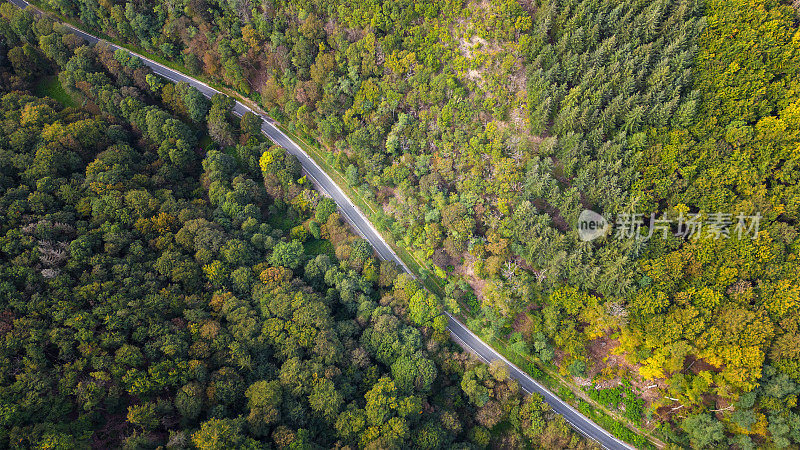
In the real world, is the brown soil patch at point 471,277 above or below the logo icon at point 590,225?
below

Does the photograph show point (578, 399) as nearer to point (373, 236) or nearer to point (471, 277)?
point (471, 277)

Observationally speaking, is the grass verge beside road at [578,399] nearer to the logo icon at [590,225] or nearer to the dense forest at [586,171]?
the dense forest at [586,171]

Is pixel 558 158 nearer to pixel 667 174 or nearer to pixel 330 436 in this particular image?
pixel 667 174

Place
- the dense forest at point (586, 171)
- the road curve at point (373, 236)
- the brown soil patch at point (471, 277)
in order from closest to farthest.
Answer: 1. the dense forest at point (586, 171)
2. the road curve at point (373, 236)
3. the brown soil patch at point (471, 277)

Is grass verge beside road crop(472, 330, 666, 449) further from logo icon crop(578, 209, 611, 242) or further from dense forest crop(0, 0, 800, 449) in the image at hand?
logo icon crop(578, 209, 611, 242)

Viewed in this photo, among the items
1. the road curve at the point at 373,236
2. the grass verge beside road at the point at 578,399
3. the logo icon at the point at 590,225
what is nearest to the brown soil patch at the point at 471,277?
the road curve at the point at 373,236

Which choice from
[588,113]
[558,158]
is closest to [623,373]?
[558,158]

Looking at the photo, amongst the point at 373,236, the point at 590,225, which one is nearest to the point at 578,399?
the point at 590,225
